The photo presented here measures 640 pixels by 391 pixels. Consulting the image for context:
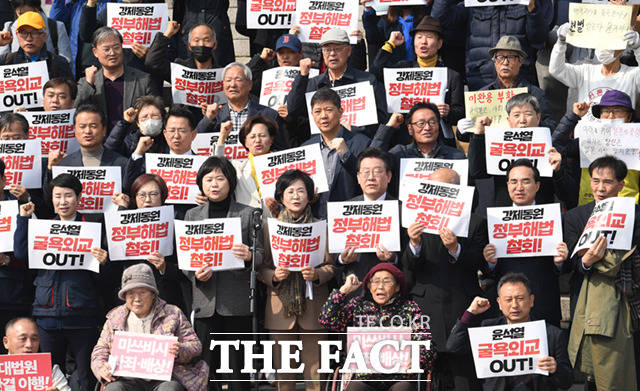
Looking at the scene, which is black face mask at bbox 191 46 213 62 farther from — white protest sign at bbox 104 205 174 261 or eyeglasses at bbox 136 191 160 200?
white protest sign at bbox 104 205 174 261

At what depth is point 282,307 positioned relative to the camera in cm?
1048

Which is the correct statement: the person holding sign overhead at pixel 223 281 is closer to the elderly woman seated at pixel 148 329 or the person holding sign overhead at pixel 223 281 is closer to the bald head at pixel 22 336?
the elderly woman seated at pixel 148 329

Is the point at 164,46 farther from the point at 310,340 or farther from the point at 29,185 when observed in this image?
the point at 310,340

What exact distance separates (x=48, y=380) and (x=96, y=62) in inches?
211

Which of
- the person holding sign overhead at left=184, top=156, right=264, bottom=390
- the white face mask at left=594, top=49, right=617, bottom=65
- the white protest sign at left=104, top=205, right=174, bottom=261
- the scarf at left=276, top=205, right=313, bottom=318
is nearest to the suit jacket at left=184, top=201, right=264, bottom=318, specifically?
the person holding sign overhead at left=184, top=156, right=264, bottom=390

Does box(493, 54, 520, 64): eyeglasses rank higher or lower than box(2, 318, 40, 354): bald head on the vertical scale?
higher

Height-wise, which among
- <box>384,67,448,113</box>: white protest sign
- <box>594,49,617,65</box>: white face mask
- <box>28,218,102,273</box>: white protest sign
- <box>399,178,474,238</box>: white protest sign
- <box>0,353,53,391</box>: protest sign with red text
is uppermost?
<box>594,49,617,65</box>: white face mask

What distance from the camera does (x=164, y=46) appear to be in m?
13.3

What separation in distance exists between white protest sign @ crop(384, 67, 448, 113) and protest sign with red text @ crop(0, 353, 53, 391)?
14.9ft

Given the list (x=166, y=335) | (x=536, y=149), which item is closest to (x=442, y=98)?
(x=536, y=149)

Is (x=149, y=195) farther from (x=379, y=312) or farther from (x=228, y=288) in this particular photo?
(x=379, y=312)

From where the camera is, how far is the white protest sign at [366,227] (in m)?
10.4

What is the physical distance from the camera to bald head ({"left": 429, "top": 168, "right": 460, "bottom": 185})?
34.8ft

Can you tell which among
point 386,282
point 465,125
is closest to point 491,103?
point 465,125
